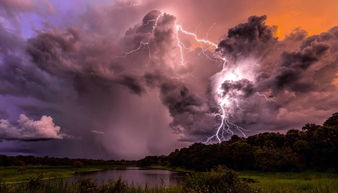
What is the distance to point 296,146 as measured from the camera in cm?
5922

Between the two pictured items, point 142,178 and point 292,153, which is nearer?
point 292,153

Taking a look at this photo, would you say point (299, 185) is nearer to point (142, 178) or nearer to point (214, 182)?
point (214, 182)

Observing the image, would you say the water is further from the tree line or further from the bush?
the tree line

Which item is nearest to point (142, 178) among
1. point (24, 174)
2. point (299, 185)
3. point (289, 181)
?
point (24, 174)

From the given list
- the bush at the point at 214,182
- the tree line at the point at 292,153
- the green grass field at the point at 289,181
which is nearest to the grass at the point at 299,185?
the green grass field at the point at 289,181

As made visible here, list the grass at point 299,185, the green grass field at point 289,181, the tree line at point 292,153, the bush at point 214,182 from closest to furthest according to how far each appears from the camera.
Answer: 1. the grass at point 299,185
2. the green grass field at point 289,181
3. the bush at point 214,182
4. the tree line at point 292,153

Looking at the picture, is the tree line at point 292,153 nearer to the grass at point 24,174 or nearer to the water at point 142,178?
the water at point 142,178

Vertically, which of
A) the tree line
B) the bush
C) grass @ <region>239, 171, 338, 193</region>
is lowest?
grass @ <region>239, 171, 338, 193</region>

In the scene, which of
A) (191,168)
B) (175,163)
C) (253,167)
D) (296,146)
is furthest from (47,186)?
(175,163)

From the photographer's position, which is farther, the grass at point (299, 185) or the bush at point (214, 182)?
the bush at point (214, 182)

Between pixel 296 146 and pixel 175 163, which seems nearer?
pixel 296 146

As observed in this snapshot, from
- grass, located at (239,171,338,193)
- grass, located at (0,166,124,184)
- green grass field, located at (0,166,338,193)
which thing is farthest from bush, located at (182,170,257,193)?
grass, located at (0,166,124,184)

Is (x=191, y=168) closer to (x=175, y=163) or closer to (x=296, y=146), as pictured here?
(x=175, y=163)

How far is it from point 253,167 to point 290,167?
48.2ft
